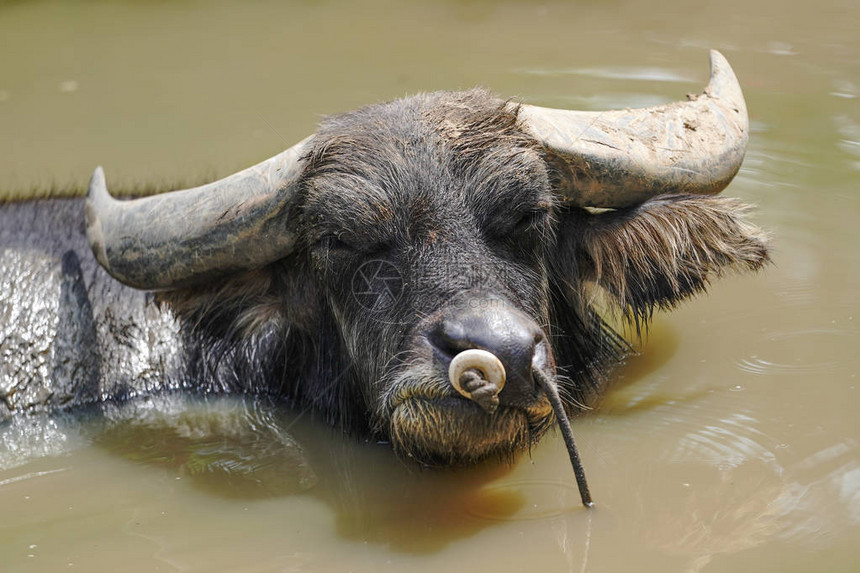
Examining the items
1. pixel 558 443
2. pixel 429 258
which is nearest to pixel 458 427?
pixel 429 258

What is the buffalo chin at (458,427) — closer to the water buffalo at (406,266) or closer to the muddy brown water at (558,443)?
the water buffalo at (406,266)

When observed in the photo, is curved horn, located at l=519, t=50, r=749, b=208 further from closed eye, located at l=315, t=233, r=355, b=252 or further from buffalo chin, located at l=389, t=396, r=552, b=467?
buffalo chin, located at l=389, t=396, r=552, b=467

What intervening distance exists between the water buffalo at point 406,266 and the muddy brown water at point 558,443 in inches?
7.2

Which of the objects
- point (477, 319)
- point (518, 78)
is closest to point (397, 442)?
point (477, 319)

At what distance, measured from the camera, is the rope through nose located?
10.2 ft

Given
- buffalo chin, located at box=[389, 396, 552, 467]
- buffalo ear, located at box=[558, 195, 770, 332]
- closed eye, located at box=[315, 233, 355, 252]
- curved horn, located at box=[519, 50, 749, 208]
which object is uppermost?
curved horn, located at box=[519, 50, 749, 208]

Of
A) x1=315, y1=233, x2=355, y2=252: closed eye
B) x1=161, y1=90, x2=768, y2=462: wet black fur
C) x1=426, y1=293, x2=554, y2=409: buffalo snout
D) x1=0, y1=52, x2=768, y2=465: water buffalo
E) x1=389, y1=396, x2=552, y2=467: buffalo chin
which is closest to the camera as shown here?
x1=426, y1=293, x2=554, y2=409: buffalo snout

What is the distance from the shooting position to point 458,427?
10.5 feet

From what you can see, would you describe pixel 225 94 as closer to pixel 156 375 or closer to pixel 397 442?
pixel 156 375

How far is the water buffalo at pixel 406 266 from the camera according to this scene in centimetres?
329

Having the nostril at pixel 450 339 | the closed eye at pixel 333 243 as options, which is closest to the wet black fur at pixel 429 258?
the closed eye at pixel 333 243

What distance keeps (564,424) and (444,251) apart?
629 millimetres

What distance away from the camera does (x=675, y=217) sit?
12.9 feet

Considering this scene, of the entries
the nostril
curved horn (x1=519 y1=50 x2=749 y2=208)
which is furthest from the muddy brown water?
curved horn (x1=519 y1=50 x2=749 y2=208)
